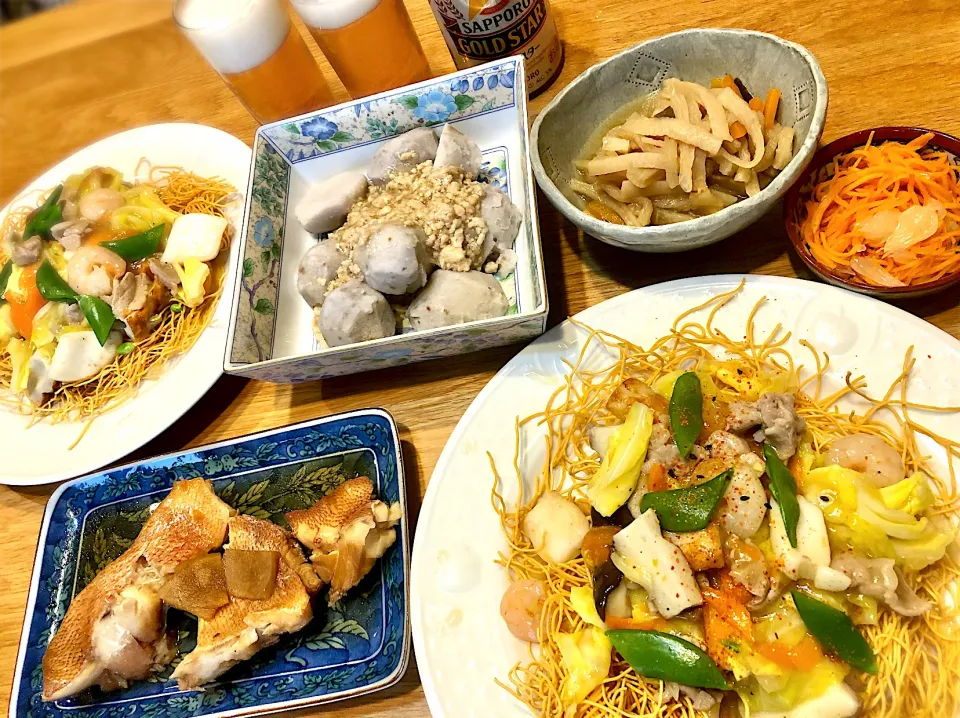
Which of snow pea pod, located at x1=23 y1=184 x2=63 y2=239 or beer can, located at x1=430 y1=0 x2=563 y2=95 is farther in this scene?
snow pea pod, located at x1=23 y1=184 x2=63 y2=239

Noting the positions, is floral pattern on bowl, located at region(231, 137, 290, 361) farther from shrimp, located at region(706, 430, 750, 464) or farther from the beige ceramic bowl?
shrimp, located at region(706, 430, 750, 464)

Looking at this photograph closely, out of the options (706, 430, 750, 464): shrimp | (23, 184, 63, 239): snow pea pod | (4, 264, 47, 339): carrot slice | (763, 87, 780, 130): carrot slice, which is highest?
(23, 184, 63, 239): snow pea pod

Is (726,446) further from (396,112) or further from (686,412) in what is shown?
(396,112)

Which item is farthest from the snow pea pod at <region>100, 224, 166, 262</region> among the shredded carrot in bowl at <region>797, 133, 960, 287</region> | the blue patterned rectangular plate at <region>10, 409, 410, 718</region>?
the shredded carrot in bowl at <region>797, 133, 960, 287</region>

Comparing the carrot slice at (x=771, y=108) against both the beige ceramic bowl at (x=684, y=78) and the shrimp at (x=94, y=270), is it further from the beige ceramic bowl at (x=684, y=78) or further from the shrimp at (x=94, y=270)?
the shrimp at (x=94, y=270)

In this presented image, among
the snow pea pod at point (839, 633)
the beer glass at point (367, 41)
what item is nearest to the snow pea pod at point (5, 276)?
the beer glass at point (367, 41)

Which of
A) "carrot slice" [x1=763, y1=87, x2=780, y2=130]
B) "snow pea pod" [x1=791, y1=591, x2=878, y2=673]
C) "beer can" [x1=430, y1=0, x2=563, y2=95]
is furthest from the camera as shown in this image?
"beer can" [x1=430, y1=0, x2=563, y2=95]

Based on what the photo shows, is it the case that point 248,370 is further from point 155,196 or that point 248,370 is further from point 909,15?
point 909,15
